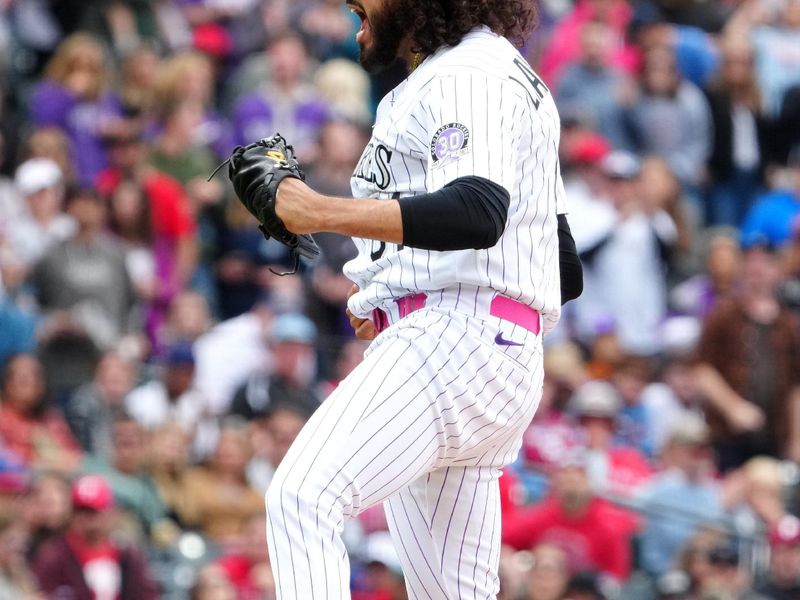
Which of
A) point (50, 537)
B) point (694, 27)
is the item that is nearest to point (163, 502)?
point (50, 537)

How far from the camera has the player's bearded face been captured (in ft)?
13.0

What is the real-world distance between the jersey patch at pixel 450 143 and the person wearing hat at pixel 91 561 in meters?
3.92

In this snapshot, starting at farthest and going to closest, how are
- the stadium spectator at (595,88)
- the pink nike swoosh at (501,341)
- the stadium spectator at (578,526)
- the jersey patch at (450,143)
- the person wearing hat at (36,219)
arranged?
the stadium spectator at (595,88), the person wearing hat at (36,219), the stadium spectator at (578,526), the pink nike swoosh at (501,341), the jersey patch at (450,143)

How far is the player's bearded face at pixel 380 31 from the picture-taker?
396 centimetres

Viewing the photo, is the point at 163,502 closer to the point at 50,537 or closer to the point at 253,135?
the point at 50,537

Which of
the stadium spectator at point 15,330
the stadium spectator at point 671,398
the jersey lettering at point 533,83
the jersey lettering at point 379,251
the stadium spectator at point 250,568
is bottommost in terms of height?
the stadium spectator at point 671,398

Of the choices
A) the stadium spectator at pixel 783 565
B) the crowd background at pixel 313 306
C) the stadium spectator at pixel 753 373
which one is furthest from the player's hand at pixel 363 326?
the stadium spectator at pixel 753 373

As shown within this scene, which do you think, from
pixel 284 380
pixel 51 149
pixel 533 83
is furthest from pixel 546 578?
pixel 51 149

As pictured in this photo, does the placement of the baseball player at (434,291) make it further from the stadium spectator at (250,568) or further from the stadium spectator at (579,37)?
the stadium spectator at (579,37)

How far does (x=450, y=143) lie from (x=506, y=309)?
1.48 ft

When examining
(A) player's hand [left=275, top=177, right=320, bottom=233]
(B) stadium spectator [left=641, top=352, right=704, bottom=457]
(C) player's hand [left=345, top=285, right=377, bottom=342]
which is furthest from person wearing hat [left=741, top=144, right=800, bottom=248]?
(A) player's hand [left=275, top=177, right=320, bottom=233]

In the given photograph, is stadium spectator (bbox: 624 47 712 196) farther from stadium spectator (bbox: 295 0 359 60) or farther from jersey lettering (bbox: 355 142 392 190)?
jersey lettering (bbox: 355 142 392 190)

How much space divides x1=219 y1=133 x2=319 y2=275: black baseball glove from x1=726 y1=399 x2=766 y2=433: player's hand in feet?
19.4

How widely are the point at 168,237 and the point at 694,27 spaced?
16.2ft
